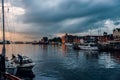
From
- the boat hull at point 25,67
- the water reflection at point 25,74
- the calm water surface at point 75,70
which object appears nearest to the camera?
the water reflection at point 25,74

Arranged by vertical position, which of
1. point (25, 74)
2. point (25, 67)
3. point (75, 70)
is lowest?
point (75, 70)

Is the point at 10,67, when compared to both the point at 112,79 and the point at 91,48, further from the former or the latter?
the point at 91,48

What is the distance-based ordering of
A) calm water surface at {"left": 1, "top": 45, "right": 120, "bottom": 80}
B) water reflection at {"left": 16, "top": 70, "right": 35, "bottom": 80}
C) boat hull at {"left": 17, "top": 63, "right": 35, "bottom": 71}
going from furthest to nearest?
boat hull at {"left": 17, "top": 63, "right": 35, "bottom": 71} → calm water surface at {"left": 1, "top": 45, "right": 120, "bottom": 80} → water reflection at {"left": 16, "top": 70, "right": 35, "bottom": 80}

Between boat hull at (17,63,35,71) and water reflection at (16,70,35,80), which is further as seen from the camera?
boat hull at (17,63,35,71)

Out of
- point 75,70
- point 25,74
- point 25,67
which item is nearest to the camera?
point 25,74

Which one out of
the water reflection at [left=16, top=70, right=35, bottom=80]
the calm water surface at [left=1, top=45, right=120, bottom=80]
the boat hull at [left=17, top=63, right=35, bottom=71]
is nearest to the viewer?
the water reflection at [left=16, top=70, right=35, bottom=80]

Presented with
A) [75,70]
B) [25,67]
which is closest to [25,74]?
[25,67]

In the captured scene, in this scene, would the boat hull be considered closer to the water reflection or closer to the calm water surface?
the water reflection

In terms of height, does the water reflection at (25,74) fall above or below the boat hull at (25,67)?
below

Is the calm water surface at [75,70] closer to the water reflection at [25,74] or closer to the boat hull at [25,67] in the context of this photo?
the water reflection at [25,74]

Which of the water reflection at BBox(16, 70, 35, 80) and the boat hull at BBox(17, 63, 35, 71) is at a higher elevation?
the boat hull at BBox(17, 63, 35, 71)

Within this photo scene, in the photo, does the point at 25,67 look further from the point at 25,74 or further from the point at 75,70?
the point at 75,70

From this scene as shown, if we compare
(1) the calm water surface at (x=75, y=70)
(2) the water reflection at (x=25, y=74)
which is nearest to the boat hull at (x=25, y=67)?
(2) the water reflection at (x=25, y=74)

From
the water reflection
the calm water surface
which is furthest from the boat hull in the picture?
the calm water surface
